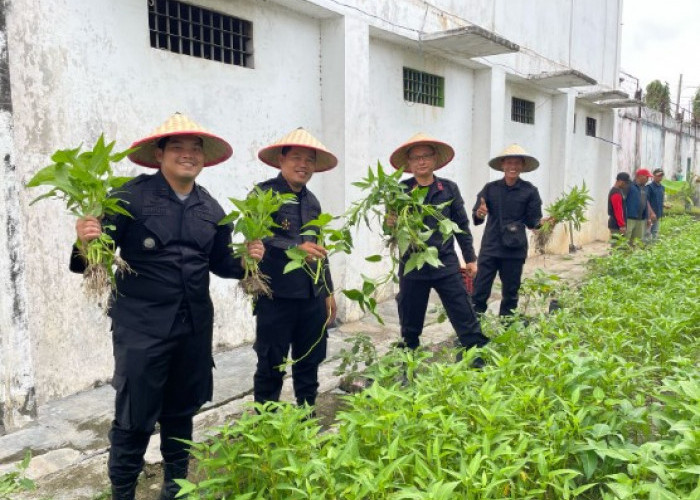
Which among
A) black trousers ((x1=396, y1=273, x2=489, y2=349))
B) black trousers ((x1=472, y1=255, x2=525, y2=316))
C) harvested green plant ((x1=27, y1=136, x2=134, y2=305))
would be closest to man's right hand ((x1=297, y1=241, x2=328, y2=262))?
harvested green plant ((x1=27, y1=136, x2=134, y2=305))

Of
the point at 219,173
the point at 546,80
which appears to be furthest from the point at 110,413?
the point at 546,80

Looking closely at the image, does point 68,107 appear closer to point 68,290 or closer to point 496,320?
point 68,290

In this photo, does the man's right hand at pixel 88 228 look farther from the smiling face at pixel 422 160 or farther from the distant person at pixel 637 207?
the distant person at pixel 637 207

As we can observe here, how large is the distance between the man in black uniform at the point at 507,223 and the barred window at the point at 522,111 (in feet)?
17.7

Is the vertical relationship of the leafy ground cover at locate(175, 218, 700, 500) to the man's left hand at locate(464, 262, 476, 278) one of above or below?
below

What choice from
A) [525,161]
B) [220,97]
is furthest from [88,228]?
[525,161]

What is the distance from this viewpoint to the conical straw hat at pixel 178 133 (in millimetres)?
2572

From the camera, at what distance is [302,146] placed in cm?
328

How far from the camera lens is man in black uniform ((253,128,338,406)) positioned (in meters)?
3.25

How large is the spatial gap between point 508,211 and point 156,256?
3502mm

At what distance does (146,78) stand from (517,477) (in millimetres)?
3833

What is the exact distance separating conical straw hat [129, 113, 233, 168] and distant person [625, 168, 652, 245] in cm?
847

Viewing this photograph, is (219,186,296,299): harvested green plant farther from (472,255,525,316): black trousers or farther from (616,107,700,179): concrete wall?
(616,107,700,179): concrete wall

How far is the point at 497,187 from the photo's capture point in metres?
5.32
